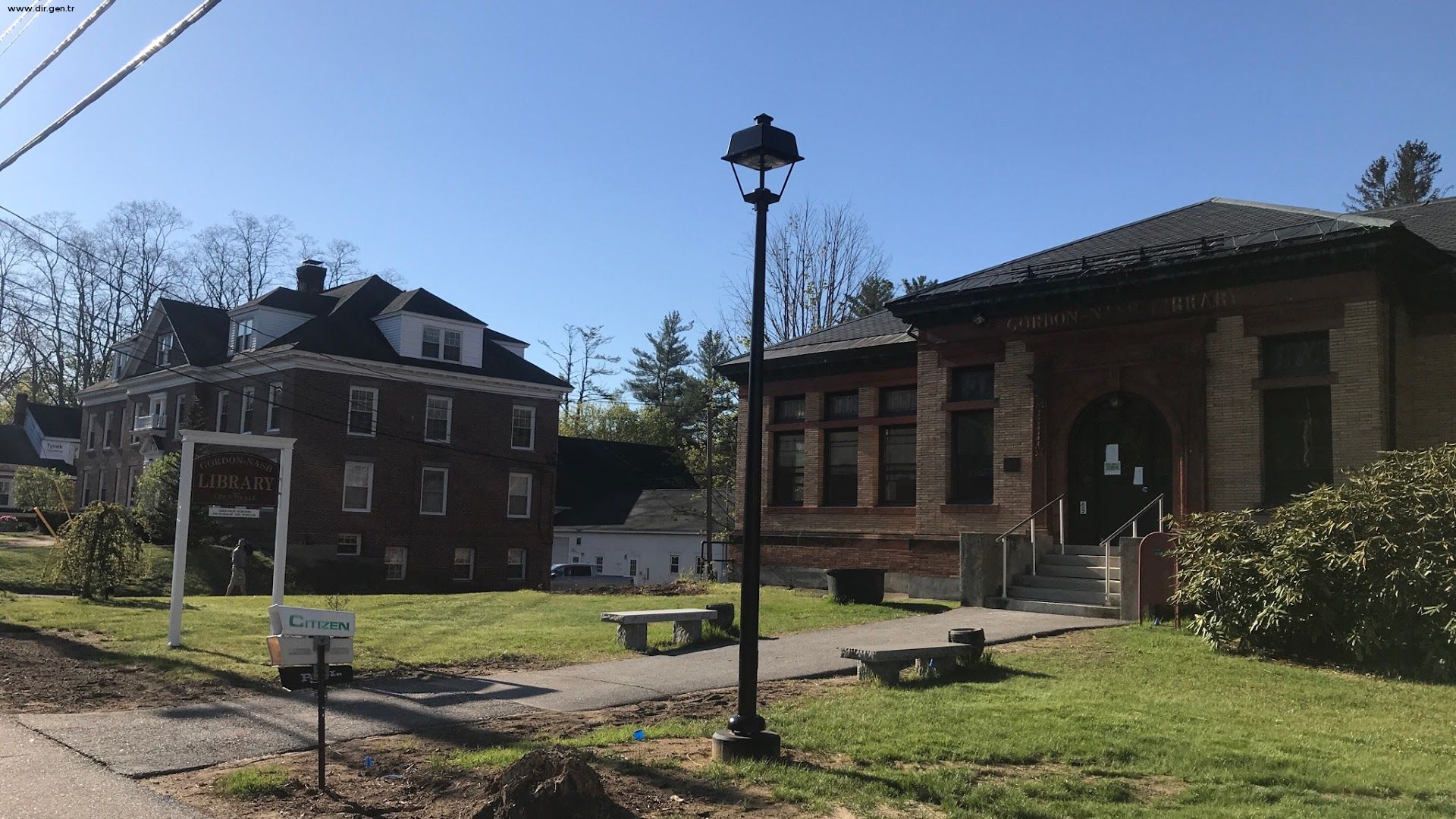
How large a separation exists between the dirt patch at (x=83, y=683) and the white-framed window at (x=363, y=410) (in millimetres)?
26735

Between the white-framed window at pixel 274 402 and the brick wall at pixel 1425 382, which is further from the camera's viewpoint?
the white-framed window at pixel 274 402

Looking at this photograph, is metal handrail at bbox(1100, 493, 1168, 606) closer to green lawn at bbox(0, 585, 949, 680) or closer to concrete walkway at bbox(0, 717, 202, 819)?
green lawn at bbox(0, 585, 949, 680)

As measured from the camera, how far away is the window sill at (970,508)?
2214 centimetres

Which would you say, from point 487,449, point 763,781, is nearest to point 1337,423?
point 763,781

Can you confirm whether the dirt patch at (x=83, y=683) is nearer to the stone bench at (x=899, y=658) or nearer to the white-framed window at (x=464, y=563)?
the stone bench at (x=899, y=658)

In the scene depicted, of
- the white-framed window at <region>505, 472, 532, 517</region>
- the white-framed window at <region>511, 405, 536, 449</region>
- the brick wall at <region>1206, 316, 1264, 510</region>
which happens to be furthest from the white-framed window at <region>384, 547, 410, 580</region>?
the brick wall at <region>1206, 316, 1264, 510</region>

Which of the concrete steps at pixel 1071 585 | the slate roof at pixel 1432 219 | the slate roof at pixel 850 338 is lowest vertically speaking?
the concrete steps at pixel 1071 585

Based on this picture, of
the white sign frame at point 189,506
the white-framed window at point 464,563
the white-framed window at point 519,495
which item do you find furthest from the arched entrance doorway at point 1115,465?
the white-framed window at point 519,495

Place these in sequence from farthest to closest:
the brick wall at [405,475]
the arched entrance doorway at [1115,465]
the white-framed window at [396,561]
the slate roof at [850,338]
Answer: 1. the white-framed window at [396,561]
2. the brick wall at [405,475]
3. the slate roof at [850,338]
4. the arched entrance doorway at [1115,465]

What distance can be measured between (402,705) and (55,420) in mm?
68284

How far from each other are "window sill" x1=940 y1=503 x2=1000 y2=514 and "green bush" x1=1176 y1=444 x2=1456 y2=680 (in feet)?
24.0

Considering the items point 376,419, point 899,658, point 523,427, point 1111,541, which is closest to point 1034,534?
point 1111,541

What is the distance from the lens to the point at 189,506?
14.3m

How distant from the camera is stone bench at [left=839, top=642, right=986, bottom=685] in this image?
36.6 feet
